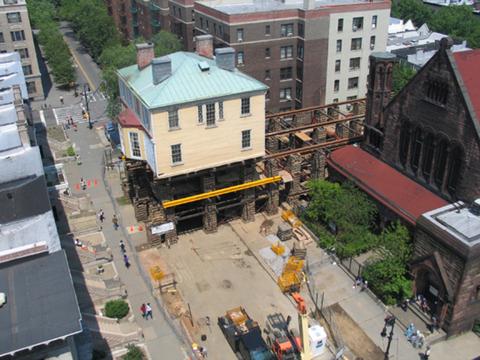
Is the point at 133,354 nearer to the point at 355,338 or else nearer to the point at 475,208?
the point at 355,338

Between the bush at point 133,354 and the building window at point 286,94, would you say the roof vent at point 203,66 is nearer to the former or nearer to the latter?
the bush at point 133,354

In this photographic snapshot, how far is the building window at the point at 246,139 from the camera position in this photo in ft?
174

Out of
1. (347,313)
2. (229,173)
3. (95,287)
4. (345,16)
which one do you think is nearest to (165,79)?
(229,173)

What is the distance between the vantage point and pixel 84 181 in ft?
225

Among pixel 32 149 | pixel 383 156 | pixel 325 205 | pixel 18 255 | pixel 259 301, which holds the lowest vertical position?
pixel 259 301

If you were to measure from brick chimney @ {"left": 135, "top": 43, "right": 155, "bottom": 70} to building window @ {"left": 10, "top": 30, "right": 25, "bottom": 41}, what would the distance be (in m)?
48.9

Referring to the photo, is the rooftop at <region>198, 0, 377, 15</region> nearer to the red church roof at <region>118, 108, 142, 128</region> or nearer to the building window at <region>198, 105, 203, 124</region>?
the red church roof at <region>118, 108, 142, 128</region>

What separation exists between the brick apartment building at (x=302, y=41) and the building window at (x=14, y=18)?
1270 inches

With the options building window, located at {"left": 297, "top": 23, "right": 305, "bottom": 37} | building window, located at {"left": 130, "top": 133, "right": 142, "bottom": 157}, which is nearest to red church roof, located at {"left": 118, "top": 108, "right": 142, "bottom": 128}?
building window, located at {"left": 130, "top": 133, "right": 142, "bottom": 157}

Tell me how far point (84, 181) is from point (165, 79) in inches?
990

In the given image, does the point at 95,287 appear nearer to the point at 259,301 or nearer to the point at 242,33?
the point at 259,301

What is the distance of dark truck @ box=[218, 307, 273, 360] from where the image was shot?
3856cm

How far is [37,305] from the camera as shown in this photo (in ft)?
92.9

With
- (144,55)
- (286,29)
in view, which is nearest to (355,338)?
(144,55)
